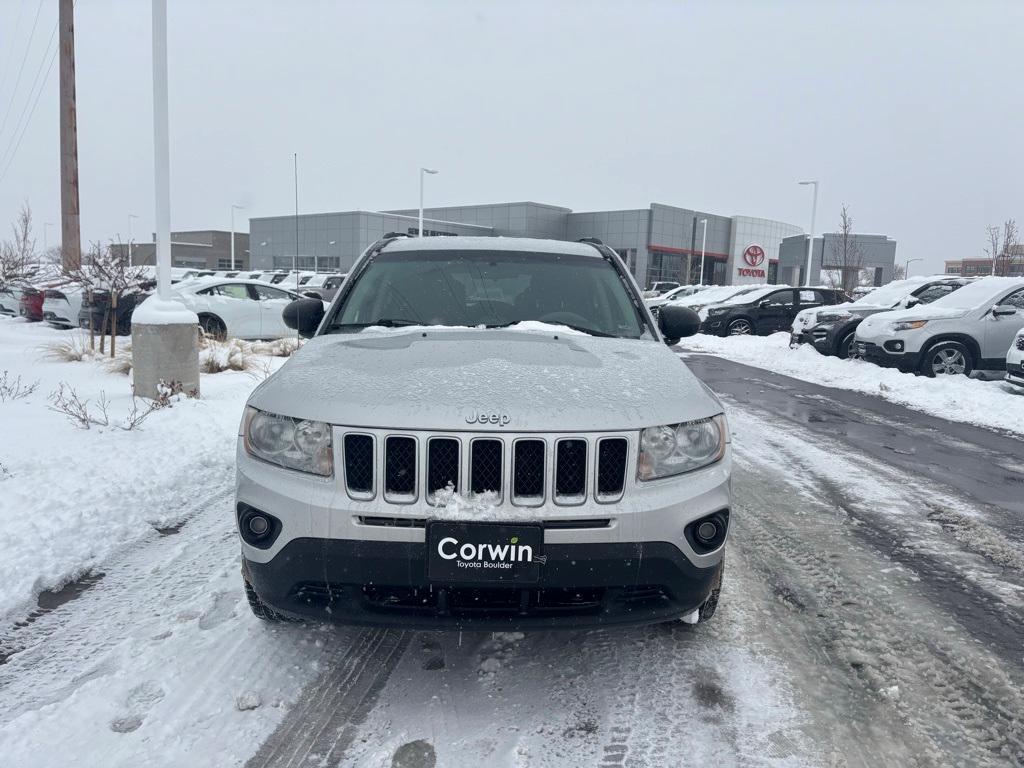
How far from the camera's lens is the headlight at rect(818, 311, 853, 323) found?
15.5 m

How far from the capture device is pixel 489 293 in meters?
4.08

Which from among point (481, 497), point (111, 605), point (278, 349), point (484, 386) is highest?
point (484, 386)

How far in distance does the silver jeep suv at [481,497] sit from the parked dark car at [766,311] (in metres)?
19.6

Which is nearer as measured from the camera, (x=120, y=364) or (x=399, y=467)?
(x=399, y=467)

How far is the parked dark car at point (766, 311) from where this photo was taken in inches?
836

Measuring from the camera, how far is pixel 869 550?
13.8ft

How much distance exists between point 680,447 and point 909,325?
36.7ft

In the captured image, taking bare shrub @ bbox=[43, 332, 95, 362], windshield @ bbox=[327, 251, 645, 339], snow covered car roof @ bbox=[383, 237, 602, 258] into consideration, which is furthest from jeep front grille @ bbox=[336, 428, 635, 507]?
bare shrub @ bbox=[43, 332, 95, 362]

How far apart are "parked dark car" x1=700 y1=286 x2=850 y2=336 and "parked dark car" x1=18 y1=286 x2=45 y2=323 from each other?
17895mm

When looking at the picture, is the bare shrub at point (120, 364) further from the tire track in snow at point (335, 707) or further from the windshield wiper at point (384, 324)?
the tire track in snow at point (335, 707)

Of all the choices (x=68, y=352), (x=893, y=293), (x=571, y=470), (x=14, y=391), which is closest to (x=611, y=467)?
(x=571, y=470)

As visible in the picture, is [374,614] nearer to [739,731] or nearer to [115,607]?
[739,731]

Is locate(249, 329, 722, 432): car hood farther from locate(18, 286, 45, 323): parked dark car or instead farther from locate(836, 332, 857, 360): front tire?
locate(18, 286, 45, 323): parked dark car

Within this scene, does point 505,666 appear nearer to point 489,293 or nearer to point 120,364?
point 489,293
